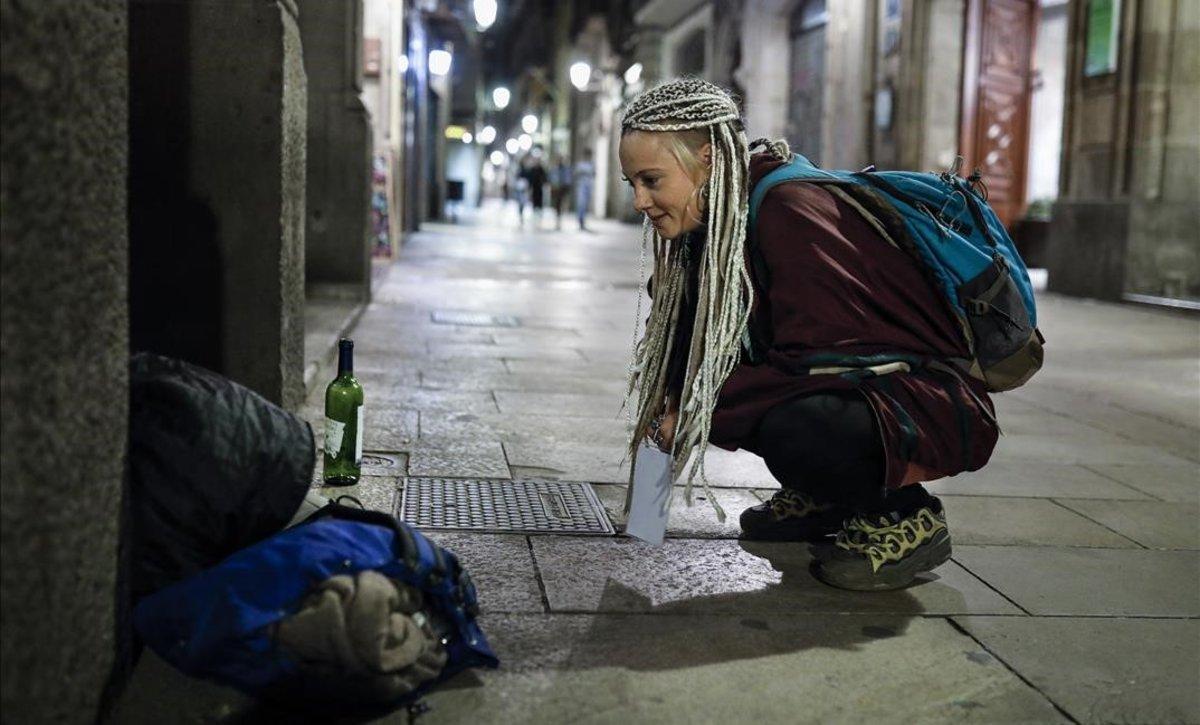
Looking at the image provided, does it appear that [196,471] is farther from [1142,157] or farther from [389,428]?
[1142,157]

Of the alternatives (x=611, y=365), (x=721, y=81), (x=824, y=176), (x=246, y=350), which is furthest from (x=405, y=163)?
(x=824, y=176)

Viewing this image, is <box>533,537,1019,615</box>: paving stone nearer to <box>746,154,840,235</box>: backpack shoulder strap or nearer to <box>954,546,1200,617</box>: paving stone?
<box>954,546,1200,617</box>: paving stone

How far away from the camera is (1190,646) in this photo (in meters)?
2.87

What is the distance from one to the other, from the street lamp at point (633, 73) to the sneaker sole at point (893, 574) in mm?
30348

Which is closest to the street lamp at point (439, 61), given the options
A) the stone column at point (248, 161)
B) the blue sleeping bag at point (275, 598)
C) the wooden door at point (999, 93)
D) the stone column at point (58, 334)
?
the wooden door at point (999, 93)

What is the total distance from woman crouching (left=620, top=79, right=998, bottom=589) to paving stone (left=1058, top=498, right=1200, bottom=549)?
1.07 meters

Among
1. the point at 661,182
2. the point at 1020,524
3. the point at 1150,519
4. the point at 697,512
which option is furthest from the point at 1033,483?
the point at 661,182

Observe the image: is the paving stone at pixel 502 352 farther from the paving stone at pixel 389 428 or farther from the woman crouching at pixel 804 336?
the woman crouching at pixel 804 336

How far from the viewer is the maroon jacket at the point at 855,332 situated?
2.95m

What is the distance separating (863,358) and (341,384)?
5.51 ft

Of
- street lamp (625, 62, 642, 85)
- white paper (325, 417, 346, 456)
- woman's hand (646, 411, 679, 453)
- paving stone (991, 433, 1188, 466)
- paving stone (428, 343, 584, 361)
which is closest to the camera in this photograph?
woman's hand (646, 411, 679, 453)

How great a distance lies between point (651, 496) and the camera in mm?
2992

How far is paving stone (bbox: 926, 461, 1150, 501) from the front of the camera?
4406 millimetres

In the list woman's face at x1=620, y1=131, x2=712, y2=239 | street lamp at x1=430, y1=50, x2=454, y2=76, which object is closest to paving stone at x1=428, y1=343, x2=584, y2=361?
woman's face at x1=620, y1=131, x2=712, y2=239
